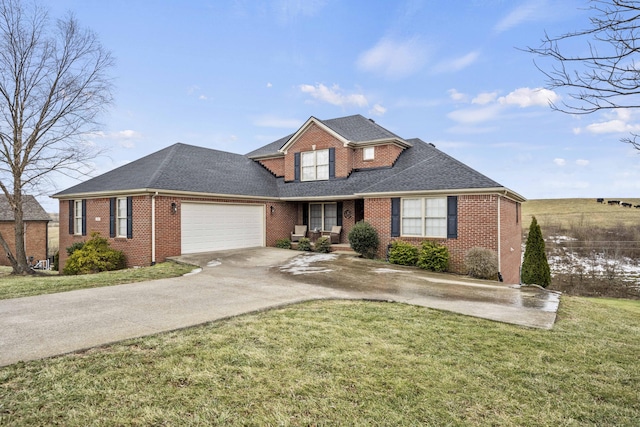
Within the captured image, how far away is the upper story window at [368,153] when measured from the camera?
18.5m

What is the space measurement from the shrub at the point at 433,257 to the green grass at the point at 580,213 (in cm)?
3662

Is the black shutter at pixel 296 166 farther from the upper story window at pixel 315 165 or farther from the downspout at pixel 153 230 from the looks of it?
the downspout at pixel 153 230

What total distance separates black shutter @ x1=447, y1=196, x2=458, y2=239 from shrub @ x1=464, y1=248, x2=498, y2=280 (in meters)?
1.22

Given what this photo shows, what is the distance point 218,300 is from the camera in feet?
24.5

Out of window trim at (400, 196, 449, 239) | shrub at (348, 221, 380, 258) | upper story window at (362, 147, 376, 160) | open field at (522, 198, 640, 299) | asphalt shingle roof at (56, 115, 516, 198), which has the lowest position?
open field at (522, 198, 640, 299)

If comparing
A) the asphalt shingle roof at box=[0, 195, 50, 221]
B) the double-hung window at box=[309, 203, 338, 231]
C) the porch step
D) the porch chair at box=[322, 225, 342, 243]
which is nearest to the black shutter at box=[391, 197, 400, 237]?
the porch step

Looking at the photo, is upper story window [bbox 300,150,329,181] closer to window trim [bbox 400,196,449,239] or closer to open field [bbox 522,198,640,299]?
window trim [bbox 400,196,449,239]

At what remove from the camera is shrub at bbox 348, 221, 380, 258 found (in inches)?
586

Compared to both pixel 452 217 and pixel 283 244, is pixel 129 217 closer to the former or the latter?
pixel 283 244

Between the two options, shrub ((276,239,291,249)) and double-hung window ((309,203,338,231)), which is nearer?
shrub ((276,239,291,249))

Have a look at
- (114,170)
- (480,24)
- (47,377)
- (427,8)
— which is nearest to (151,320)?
(47,377)

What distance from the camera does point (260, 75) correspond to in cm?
1898

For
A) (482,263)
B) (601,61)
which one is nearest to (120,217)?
(482,263)

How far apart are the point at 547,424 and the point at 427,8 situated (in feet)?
41.1
